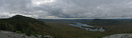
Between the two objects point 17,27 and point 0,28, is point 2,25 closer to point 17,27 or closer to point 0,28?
point 0,28

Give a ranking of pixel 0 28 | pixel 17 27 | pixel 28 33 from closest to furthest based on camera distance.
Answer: pixel 28 33, pixel 0 28, pixel 17 27

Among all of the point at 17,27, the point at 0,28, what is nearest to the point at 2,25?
the point at 0,28

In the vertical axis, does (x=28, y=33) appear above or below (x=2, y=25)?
below

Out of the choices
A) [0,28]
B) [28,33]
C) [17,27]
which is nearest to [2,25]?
[0,28]

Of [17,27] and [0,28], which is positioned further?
[17,27]

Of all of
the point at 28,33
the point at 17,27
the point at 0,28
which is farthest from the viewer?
the point at 17,27

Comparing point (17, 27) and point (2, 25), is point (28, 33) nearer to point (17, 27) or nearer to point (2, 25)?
point (17, 27)

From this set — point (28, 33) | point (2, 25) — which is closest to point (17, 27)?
point (2, 25)

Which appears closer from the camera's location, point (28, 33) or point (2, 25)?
point (28, 33)
